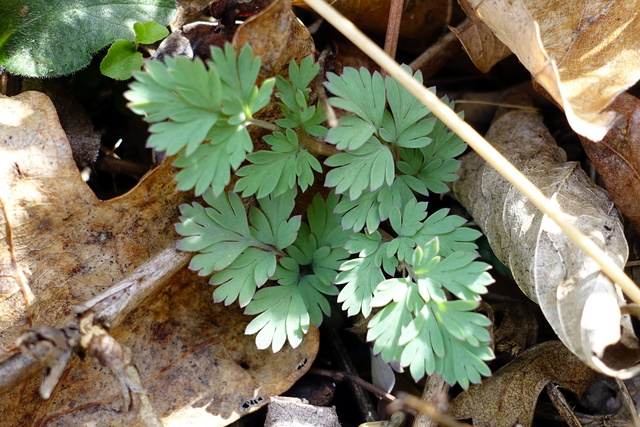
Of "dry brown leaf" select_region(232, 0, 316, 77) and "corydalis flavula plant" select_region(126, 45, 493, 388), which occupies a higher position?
"dry brown leaf" select_region(232, 0, 316, 77)

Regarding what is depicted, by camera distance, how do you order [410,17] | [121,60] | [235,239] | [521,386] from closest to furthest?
[235,239] → [521,386] → [121,60] → [410,17]

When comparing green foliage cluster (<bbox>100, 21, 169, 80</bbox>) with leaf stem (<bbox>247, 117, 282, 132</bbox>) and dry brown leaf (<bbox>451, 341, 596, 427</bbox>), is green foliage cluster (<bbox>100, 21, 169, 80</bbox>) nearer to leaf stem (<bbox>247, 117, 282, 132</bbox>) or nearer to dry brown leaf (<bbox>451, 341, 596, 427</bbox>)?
leaf stem (<bbox>247, 117, 282, 132</bbox>)

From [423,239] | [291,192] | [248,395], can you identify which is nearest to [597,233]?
[423,239]

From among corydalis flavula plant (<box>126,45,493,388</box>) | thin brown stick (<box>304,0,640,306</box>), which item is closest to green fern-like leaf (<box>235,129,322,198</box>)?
corydalis flavula plant (<box>126,45,493,388</box>)

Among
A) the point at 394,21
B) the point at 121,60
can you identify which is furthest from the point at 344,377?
the point at 121,60

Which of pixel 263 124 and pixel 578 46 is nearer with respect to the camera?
pixel 263 124

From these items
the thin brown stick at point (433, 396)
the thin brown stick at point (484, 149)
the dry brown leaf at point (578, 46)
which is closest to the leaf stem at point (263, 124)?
the thin brown stick at point (484, 149)

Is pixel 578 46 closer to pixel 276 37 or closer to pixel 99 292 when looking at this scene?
pixel 276 37
